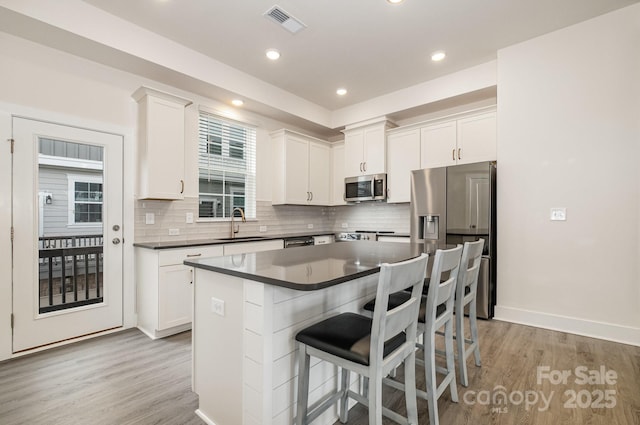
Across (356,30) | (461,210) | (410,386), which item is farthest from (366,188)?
(410,386)

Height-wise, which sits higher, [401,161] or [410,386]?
[401,161]

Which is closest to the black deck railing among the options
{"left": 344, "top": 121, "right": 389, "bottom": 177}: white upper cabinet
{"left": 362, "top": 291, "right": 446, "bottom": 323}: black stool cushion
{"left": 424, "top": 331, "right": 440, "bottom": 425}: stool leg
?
{"left": 362, "top": 291, "right": 446, "bottom": 323}: black stool cushion

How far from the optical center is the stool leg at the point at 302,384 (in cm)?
142

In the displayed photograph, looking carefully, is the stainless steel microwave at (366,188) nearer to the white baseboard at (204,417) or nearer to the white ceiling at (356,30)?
the white ceiling at (356,30)

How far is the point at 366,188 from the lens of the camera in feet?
16.2

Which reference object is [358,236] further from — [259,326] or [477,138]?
[259,326]

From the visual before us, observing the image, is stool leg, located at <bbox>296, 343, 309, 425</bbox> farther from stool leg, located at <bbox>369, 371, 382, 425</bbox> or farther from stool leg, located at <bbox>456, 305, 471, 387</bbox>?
stool leg, located at <bbox>456, 305, 471, 387</bbox>

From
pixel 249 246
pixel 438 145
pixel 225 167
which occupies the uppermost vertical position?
pixel 438 145

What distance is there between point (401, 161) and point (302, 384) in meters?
3.83

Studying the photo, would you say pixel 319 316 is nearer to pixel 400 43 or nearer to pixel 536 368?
pixel 536 368

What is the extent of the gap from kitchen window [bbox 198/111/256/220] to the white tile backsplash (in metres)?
0.19

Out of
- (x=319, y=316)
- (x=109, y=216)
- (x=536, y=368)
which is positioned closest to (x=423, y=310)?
Result: (x=319, y=316)

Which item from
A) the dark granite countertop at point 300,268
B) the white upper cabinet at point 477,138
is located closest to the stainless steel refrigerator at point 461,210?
the white upper cabinet at point 477,138

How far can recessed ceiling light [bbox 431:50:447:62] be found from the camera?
352cm
